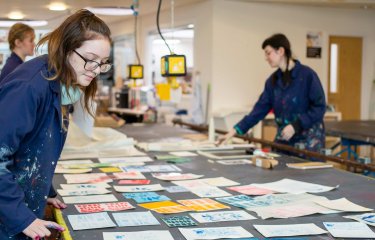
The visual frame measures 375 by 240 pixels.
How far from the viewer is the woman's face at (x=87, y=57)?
→ 1676mm

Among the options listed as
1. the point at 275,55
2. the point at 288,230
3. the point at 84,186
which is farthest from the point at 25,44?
the point at 288,230

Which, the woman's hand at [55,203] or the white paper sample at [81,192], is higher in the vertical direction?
the woman's hand at [55,203]

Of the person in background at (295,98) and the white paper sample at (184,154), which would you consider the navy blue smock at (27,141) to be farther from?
the person in background at (295,98)

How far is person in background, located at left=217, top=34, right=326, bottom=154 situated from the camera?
12.1 feet

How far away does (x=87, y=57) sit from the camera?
1.68 meters

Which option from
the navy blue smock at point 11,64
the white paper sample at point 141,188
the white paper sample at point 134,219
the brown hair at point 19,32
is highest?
the brown hair at point 19,32

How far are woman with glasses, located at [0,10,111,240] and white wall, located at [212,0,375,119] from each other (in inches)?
223

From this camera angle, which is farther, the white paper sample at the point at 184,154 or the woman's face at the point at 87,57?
the white paper sample at the point at 184,154

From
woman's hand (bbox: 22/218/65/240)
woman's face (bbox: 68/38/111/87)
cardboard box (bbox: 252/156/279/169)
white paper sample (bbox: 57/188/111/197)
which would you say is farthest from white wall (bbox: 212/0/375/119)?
woman's hand (bbox: 22/218/65/240)

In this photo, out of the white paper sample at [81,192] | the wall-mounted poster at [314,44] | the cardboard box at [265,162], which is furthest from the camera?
the wall-mounted poster at [314,44]

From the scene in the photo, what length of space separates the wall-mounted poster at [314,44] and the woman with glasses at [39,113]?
658cm

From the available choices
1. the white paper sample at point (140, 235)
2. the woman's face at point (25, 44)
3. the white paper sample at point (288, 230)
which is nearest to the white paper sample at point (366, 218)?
the white paper sample at point (288, 230)

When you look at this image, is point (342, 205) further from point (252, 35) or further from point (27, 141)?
point (252, 35)

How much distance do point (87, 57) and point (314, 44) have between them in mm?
6752
